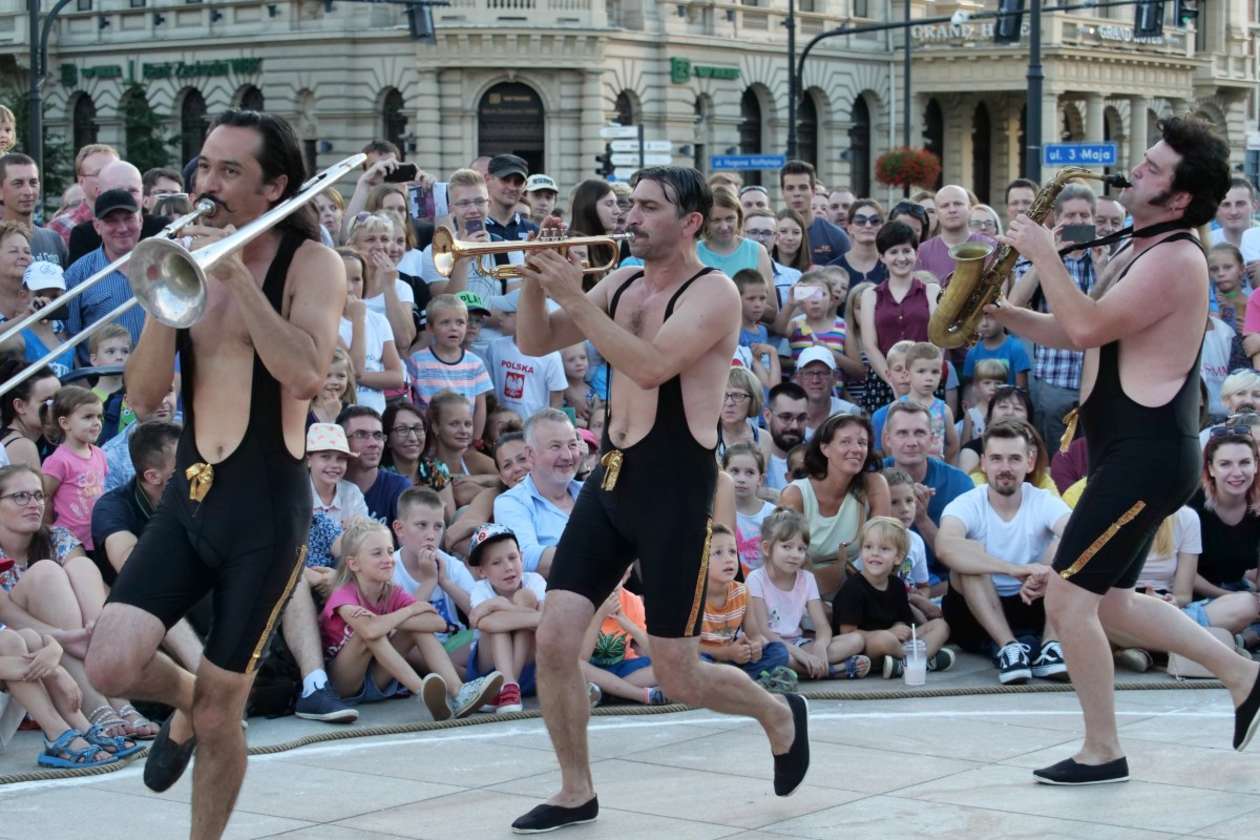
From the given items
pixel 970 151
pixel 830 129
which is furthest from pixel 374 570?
pixel 970 151

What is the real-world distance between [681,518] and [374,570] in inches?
103

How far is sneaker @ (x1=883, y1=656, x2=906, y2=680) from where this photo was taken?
31.0 ft

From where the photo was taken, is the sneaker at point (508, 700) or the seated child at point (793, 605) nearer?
the sneaker at point (508, 700)

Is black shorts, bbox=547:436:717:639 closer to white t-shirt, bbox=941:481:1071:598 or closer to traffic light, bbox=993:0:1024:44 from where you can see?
white t-shirt, bbox=941:481:1071:598

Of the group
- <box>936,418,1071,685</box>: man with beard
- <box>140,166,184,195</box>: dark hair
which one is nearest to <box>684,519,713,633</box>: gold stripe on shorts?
<box>936,418,1071,685</box>: man with beard

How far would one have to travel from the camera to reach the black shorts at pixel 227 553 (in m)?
Answer: 5.68

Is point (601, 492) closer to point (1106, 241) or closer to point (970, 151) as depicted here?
point (1106, 241)

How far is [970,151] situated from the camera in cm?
6475

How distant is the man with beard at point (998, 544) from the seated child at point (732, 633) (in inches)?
42.4

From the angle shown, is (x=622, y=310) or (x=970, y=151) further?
(x=970, y=151)

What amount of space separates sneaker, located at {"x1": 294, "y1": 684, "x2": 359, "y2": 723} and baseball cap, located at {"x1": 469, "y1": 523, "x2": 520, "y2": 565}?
957 millimetres

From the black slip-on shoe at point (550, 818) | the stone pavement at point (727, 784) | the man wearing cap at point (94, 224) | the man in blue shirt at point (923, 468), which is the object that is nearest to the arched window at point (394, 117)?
the man wearing cap at point (94, 224)

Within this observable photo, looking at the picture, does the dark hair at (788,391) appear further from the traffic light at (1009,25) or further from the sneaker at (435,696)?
the traffic light at (1009,25)

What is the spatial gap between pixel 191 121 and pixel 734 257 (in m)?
43.2
